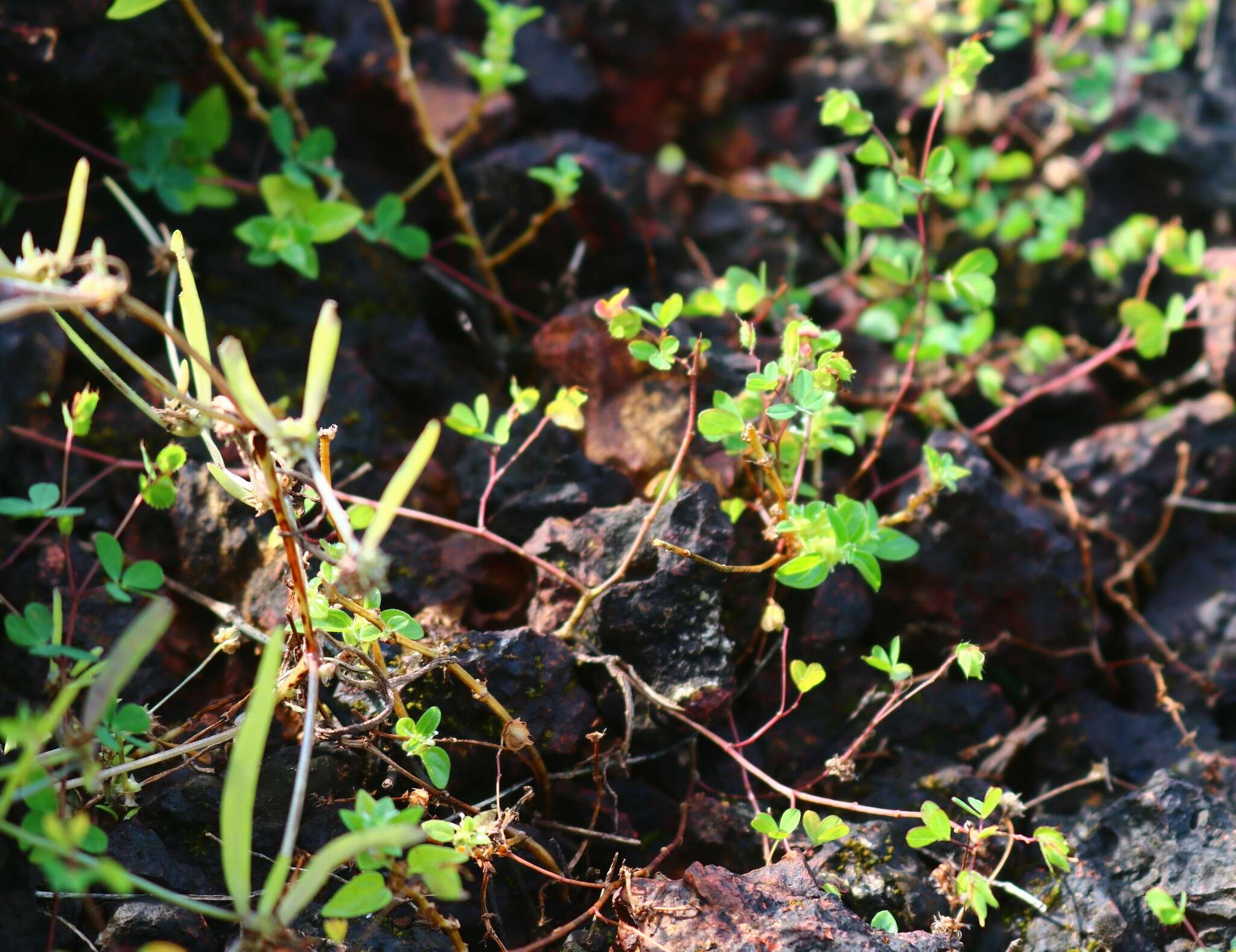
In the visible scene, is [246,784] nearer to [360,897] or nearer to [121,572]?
[360,897]

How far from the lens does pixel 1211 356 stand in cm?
250

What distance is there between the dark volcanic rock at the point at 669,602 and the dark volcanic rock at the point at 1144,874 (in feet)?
2.20

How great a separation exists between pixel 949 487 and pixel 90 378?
5.83 ft

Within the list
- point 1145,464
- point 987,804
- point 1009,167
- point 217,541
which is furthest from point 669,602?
point 1009,167

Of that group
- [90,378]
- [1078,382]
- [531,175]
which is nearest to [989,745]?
[1078,382]

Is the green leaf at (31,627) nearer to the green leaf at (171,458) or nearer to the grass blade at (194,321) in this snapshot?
the green leaf at (171,458)

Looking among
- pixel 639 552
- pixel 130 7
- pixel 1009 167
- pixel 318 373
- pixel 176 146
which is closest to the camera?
pixel 318 373

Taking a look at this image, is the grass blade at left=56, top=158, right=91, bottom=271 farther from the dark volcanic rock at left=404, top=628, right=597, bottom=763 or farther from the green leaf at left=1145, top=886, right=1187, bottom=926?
the green leaf at left=1145, top=886, right=1187, bottom=926

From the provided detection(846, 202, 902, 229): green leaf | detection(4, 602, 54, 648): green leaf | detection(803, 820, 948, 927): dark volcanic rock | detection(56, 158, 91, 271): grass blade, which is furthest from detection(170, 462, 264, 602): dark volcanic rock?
detection(846, 202, 902, 229): green leaf

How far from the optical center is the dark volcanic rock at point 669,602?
173 centimetres

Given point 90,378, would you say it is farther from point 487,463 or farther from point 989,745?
point 989,745

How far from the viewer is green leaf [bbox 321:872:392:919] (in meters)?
1.21

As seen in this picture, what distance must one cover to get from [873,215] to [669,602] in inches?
37.3

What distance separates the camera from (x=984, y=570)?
210 centimetres
